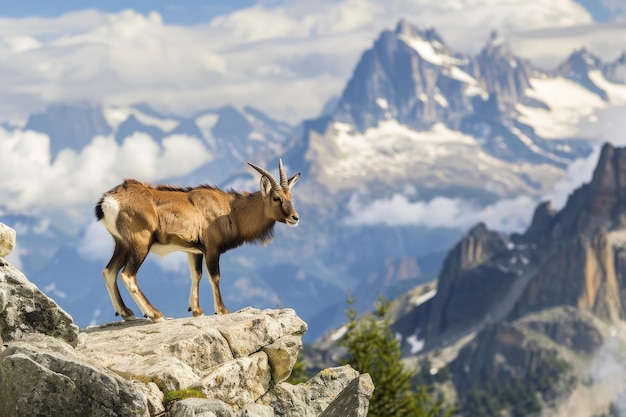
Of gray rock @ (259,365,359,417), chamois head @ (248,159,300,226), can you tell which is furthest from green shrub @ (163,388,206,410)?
chamois head @ (248,159,300,226)

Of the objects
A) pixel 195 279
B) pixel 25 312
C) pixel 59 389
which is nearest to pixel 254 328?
pixel 195 279

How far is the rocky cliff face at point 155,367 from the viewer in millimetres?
18422

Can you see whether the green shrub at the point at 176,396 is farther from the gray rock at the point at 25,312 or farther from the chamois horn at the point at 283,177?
the chamois horn at the point at 283,177

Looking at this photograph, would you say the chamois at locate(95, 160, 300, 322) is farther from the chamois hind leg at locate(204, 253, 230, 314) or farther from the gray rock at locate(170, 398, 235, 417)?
the gray rock at locate(170, 398, 235, 417)

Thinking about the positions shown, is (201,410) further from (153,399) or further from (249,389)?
(249,389)

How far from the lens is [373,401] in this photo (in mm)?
56812

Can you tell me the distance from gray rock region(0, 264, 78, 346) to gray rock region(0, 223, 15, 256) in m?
1.15

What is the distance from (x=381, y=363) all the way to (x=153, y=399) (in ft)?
124

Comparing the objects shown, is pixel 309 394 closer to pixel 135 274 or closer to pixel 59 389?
pixel 135 274

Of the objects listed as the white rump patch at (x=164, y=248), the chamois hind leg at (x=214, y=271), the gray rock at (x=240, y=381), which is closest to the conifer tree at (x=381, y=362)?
the chamois hind leg at (x=214, y=271)

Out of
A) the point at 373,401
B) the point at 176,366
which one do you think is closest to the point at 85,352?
the point at 176,366

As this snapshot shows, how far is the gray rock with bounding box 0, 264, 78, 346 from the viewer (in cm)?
2111

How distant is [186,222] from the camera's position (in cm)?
2797

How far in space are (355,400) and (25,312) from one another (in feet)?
23.9
